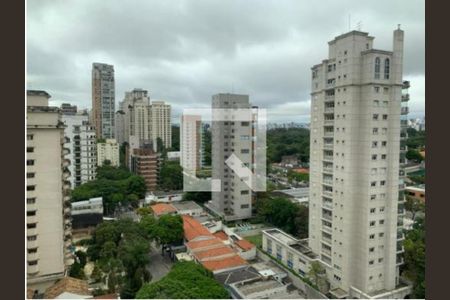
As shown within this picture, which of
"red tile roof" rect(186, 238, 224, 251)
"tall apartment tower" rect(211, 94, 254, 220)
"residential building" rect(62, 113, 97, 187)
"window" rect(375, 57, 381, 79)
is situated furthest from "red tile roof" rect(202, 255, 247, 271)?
"residential building" rect(62, 113, 97, 187)

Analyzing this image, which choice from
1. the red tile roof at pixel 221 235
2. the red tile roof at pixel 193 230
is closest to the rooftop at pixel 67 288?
the red tile roof at pixel 193 230

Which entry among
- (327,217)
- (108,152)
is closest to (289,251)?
(327,217)

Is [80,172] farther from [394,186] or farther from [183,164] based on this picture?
[394,186]

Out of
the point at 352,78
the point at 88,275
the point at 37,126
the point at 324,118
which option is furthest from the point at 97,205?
the point at 352,78

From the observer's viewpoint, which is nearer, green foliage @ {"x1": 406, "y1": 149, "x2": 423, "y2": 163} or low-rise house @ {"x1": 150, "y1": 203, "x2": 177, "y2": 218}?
low-rise house @ {"x1": 150, "y1": 203, "x2": 177, "y2": 218}

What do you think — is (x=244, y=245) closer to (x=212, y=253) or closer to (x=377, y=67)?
(x=212, y=253)

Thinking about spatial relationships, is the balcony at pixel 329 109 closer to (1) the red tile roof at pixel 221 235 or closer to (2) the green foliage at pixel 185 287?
(2) the green foliage at pixel 185 287

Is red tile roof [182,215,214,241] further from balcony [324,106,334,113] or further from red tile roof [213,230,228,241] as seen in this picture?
balcony [324,106,334,113]
